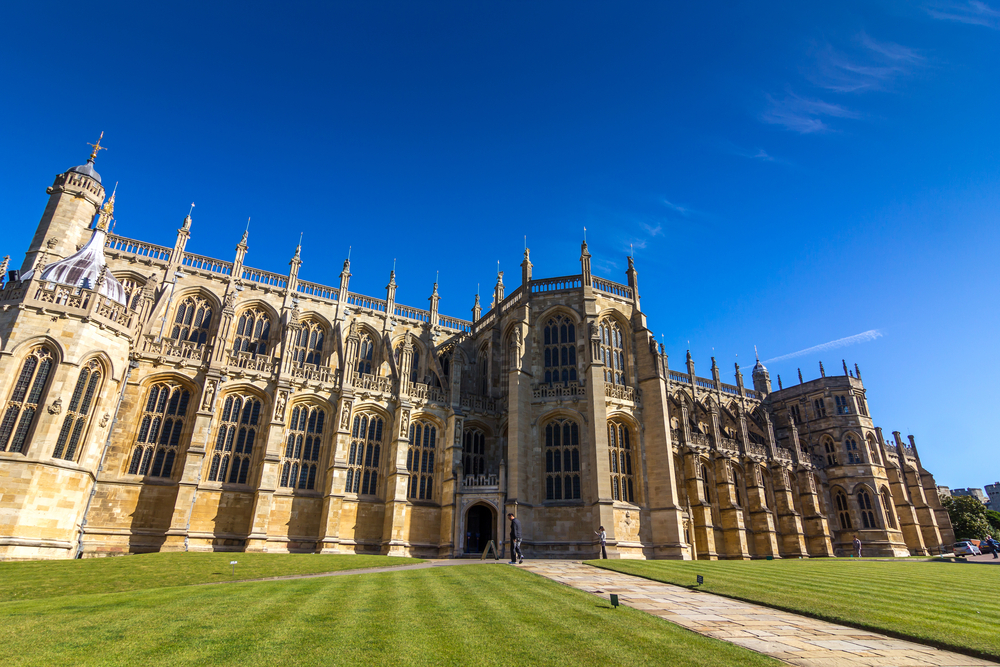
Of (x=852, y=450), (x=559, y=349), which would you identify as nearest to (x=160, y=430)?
(x=559, y=349)

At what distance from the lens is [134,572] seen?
52.6 feet

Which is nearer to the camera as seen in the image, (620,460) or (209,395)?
(209,395)

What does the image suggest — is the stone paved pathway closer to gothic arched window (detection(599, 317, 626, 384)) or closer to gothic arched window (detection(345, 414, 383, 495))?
gothic arched window (detection(599, 317, 626, 384))

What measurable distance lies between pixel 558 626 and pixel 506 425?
84.7 ft

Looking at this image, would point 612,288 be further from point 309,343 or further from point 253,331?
point 253,331

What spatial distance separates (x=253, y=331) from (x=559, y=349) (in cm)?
1990

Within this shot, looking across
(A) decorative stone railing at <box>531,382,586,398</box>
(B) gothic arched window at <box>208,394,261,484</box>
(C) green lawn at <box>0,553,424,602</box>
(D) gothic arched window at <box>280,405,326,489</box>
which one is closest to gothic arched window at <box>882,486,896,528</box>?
(A) decorative stone railing at <box>531,382,586,398</box>

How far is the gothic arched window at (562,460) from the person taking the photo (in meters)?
31.0

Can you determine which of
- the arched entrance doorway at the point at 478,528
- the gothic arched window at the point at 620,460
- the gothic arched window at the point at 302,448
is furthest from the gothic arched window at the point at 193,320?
the gothic arched window at the point at 620,460

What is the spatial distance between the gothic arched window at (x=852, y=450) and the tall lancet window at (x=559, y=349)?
117ft

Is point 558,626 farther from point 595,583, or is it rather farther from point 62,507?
point 62,507

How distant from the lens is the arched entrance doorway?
31.7 meters

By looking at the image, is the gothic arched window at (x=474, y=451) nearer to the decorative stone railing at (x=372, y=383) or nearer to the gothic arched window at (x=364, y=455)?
the gothic arched window at (x=364, y=455)

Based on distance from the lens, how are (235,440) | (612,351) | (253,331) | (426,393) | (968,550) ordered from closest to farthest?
(235,440) < (253,331) < (612,351) < (426,393) < (968,550)
